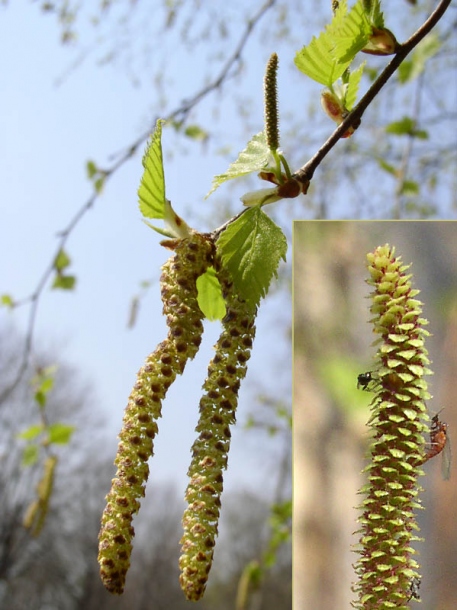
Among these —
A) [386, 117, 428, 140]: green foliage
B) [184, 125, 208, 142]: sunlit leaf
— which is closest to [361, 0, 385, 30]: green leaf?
[386, 117, 428, 140]: green foliage

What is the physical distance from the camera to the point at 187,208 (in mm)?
3611

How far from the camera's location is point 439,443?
546mm

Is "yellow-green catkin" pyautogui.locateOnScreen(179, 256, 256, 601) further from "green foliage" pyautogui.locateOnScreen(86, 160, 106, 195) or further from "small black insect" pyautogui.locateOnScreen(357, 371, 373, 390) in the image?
"green foliage" pyautogui.locateOnScreen(86, 160, 106, 195)

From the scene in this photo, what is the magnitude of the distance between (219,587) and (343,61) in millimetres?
12886

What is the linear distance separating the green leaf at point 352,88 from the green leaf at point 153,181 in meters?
0.14

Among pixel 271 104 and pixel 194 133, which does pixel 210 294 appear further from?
pixel 194 133

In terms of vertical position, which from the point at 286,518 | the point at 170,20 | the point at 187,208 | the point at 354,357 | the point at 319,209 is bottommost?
the point at 354,357

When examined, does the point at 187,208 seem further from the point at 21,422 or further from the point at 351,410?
the point at 21,422

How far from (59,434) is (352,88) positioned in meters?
1.03

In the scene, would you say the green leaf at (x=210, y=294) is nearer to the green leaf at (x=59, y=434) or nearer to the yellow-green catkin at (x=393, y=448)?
the yellow-green catkin at (x=393, y=448)

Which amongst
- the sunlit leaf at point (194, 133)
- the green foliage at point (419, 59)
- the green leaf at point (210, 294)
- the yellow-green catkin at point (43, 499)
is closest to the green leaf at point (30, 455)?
the yellow-green catkin at point (43, 499)

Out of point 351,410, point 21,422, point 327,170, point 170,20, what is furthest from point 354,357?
point 21,422

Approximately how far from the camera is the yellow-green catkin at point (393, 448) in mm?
380

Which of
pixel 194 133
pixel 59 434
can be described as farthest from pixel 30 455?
pixel 194 133
